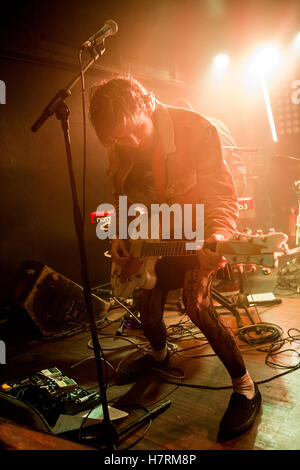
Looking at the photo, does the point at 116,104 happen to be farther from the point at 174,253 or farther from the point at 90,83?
the point at 90,83

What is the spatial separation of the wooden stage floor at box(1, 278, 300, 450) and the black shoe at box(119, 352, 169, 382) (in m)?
0.05

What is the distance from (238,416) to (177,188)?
1446mm

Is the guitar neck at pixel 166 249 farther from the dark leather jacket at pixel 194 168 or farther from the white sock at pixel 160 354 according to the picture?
the white sock at pixel 160 354

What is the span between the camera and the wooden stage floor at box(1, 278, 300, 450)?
1.90 metres

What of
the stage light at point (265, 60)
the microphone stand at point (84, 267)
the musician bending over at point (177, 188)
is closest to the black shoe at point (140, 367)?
the musician bending over at point (177, 188)

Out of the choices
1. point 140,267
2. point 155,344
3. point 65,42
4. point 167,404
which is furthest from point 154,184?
point 65,42

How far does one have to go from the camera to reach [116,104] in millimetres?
2334

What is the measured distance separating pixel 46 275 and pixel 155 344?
1.95 m

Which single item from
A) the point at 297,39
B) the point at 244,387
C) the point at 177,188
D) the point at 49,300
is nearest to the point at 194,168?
the point at 177,188

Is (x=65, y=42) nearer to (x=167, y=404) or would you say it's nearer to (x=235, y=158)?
(x=235, y=158)

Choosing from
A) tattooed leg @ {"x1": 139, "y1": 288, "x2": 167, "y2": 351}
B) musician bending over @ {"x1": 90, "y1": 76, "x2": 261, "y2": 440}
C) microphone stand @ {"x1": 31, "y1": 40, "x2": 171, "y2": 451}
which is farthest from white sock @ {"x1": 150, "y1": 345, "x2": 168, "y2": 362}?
microphone stand @ {"x1": 31, "y1": 40, "x2": 171, "y2": 451}

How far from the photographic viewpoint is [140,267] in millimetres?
2352

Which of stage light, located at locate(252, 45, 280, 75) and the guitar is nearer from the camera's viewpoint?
the guitar

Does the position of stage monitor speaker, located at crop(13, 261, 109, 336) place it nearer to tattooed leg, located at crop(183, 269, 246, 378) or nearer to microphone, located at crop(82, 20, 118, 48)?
tattooed leg, located at crop(183, 269, 246, 378)
